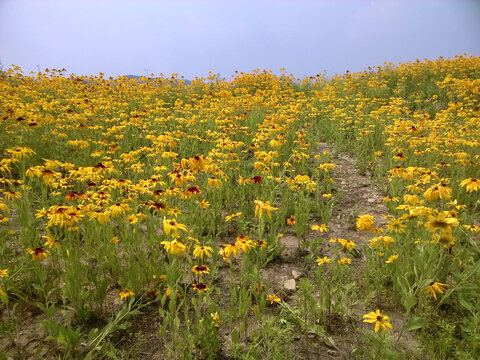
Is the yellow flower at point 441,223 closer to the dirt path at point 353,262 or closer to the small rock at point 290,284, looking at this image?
the dirt path at point 353,262

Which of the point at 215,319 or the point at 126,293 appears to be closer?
the point at 215,319

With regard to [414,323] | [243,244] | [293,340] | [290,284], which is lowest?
[293,340]

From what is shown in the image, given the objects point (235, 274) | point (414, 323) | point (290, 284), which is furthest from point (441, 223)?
point (235, 274)

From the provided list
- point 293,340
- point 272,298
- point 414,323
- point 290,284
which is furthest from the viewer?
point 290,284

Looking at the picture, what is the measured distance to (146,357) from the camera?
7.38 feet

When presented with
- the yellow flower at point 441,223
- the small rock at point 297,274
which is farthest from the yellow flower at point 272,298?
the yellow flower at point 441,223

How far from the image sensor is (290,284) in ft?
10.0

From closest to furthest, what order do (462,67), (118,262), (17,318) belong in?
(17,318)
(118,262)
(462,67)

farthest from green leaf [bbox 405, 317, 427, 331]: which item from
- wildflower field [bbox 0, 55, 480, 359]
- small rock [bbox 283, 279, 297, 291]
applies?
small rock [bbox 283, 279, 297, 291]

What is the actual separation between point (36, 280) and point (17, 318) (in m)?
0.42

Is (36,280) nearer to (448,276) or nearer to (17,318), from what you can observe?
(17,318)

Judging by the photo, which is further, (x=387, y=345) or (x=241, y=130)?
(x=241, y=130)

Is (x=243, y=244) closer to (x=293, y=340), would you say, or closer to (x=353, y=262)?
(x=293, y=340)

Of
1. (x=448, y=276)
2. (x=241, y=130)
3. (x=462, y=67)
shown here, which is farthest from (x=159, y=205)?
(x=462, y=67)
